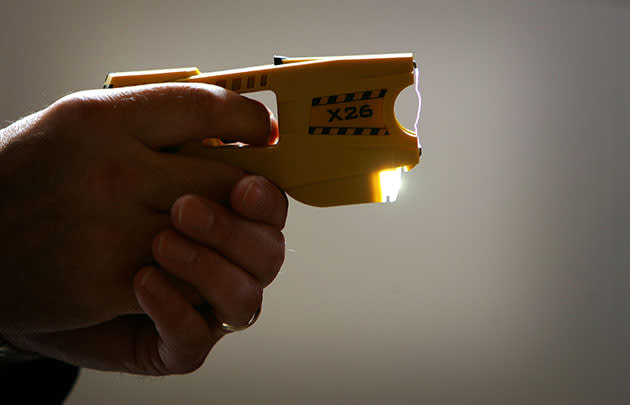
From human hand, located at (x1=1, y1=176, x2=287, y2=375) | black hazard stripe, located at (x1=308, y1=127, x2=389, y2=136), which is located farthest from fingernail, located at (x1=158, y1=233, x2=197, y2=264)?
black hazard stripe, located at (x1=308, y1=127, x2=389, y2=136)

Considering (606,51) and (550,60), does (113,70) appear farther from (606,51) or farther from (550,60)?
(606,51)

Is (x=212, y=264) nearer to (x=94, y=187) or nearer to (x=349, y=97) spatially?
(x=94, y=187)

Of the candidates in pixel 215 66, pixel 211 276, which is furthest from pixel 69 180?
pixel 215 66

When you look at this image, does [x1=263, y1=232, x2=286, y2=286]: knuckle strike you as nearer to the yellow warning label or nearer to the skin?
the skin

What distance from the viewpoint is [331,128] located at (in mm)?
624

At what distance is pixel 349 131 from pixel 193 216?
0.78 ft

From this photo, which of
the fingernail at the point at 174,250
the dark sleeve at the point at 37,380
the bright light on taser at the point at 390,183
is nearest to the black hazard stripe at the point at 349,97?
the bright light on taser at the point at 390,183

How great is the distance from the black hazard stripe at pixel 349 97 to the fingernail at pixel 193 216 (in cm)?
21

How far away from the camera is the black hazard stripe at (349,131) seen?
2.03ft

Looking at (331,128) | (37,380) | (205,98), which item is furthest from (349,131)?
(37,380)

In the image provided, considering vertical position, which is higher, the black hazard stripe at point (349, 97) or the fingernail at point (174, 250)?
the black hazard stripe at point (349, 97)

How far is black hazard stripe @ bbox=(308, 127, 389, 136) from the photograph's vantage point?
0.62 metres

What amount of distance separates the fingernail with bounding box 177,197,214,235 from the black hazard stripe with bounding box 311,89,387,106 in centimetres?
21

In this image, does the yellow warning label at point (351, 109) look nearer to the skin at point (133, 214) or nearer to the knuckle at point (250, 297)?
the skin at point (133, 214)
